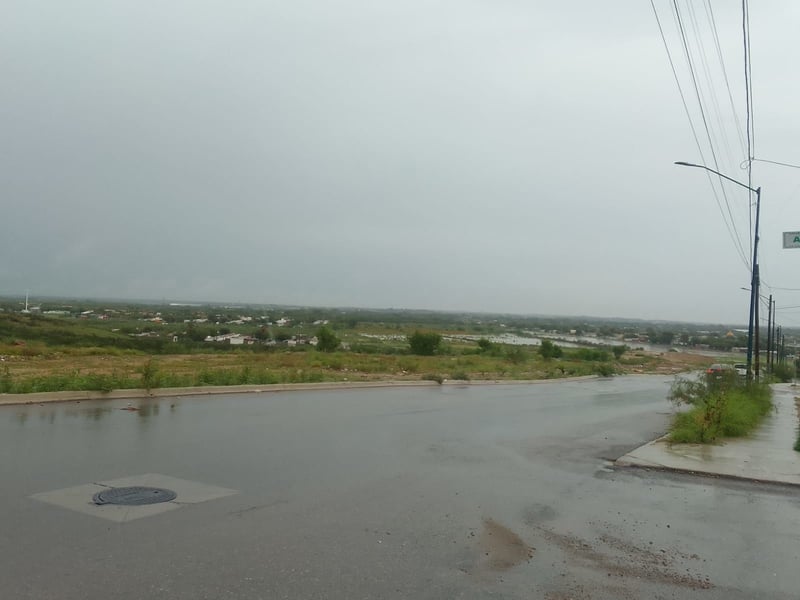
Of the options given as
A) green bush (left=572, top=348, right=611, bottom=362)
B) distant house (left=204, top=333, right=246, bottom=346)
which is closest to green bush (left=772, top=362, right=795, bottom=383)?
green bush (left=572, top=348, right=611, bottom=362)

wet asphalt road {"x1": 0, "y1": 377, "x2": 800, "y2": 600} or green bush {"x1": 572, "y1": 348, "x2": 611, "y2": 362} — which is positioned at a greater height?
wet asphalt road {"x1": 0, "y1": 377, "x2": 800, "y2": 600}

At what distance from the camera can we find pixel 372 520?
26.7ft

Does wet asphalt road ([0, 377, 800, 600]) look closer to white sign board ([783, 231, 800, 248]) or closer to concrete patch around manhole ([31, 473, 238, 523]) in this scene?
concrete patch around manhole ([31, 473, 238, 523])

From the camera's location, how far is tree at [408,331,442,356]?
69625 millimetres

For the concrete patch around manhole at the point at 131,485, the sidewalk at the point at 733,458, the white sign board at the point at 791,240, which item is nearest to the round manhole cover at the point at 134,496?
the concrete patch around manhole at the point at 131,485

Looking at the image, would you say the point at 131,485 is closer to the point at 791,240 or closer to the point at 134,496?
the point at 134,496

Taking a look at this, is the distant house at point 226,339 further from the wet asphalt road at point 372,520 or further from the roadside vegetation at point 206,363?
the wet asphalt road at point 372,520

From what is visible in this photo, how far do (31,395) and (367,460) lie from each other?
9.81m

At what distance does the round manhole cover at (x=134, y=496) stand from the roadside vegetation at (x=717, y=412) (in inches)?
439

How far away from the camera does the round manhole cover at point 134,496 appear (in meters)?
8.41

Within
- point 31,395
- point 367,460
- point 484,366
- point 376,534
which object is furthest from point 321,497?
point 484,366

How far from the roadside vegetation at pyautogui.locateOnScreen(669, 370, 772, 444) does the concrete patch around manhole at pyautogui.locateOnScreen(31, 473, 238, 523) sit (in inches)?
421

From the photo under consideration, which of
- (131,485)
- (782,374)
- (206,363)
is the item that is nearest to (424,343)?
(206,363)

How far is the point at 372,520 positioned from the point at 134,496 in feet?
9.62
